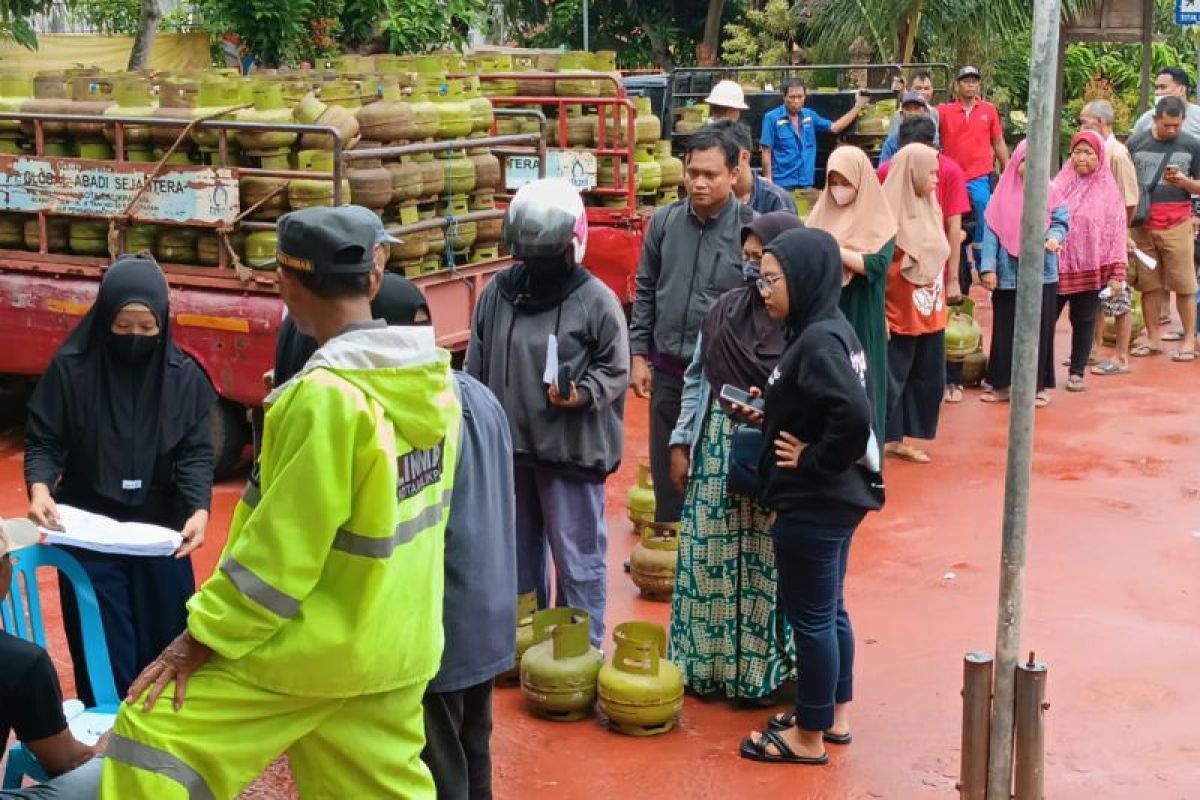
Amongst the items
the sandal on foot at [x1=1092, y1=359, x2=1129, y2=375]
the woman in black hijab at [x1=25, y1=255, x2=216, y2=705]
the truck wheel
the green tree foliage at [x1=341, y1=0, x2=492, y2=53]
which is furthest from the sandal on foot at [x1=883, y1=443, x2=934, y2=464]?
the green tree foliage at [x1=341, y1=0, x2=492, y2=53]

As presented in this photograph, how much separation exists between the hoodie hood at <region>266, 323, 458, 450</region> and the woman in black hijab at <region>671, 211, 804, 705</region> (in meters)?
2.23

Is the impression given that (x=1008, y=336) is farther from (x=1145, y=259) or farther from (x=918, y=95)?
(x=918, y=95)

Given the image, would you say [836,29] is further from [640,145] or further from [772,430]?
[772,430]

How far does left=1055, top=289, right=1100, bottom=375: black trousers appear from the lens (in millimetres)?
10883

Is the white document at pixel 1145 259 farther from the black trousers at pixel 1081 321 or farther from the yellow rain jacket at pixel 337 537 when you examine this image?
the yellow rain jacket at pixel 337 537

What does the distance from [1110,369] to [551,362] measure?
7.05 m

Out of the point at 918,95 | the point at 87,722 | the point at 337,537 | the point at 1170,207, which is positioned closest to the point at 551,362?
the point at 87,722

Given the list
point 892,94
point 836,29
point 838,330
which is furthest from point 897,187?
point 836,29

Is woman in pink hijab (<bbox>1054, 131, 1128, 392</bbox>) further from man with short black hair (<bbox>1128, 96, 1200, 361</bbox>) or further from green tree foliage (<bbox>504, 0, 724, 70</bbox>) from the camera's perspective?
green tree foliage (<bbox>504, 0, 724, 70</bbox>)

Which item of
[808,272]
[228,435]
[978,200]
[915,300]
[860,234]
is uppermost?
[808,272]

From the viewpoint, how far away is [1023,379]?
4.27 metres

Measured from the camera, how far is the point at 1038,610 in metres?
6.86

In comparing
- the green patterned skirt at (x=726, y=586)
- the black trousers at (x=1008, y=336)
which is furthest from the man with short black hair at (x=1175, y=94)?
the green patterned skirt at (x=726, y=586)

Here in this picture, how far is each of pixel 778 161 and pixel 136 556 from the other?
34.1 feet
